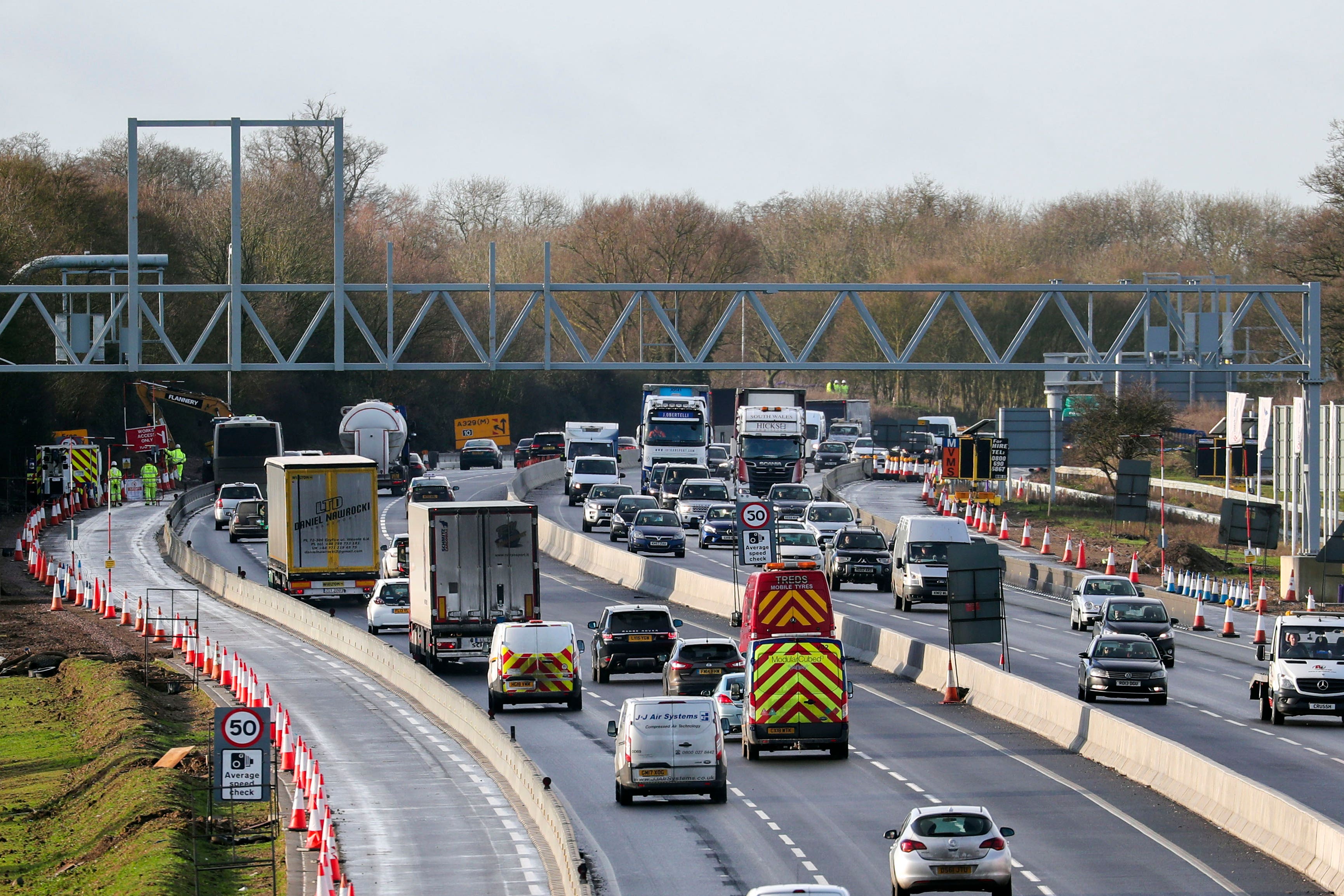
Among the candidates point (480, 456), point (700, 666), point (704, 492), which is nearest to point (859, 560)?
point (704, 492)

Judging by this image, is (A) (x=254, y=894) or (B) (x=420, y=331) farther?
(B) (x=420, y=331)

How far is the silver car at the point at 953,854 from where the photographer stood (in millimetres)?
18547

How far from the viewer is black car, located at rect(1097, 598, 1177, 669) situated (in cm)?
3922

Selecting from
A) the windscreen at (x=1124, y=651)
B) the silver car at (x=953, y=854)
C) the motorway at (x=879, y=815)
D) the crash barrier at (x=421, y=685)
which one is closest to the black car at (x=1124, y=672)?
the windscreen at (x=1124, y=651)

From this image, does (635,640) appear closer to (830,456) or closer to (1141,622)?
(1141,622)

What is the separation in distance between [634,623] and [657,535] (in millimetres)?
24165

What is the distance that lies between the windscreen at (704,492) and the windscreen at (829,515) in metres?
6.18

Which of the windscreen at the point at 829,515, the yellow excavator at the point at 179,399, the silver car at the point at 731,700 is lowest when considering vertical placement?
the silver car at the point at 731,700

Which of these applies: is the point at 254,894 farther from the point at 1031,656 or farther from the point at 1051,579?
the point at 1051,579

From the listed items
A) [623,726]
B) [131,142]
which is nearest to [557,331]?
[131,142]

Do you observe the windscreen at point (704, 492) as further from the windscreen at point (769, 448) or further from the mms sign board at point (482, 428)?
the mms sign board at point (482, 428)

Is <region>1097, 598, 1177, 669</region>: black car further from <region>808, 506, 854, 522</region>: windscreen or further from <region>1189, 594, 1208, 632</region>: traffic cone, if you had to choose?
<region>808, 506, 854, 522</region>: windscreen

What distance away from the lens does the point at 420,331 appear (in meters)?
110

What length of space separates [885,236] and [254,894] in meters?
131
